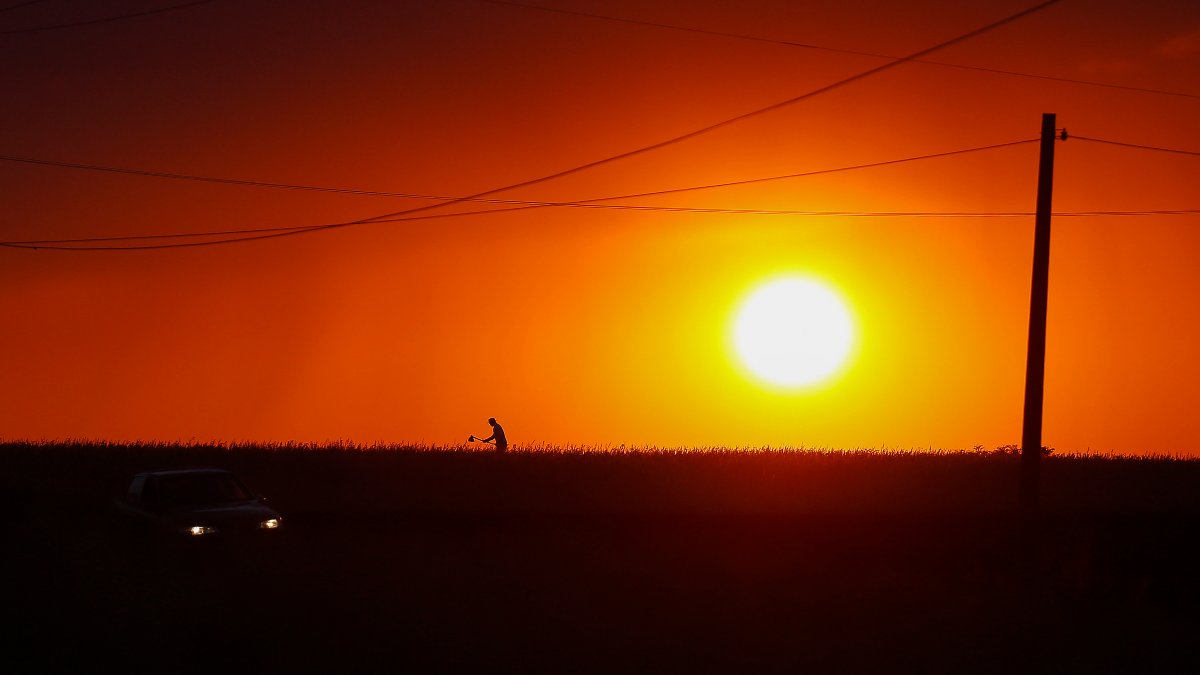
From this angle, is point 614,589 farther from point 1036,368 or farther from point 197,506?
point 1036,368

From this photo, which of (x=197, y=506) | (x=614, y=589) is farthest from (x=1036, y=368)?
(x=197, y=506)

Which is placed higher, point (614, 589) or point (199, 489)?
point (199, 489)

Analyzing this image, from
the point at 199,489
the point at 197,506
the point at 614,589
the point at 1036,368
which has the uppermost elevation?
the point at 1036,368

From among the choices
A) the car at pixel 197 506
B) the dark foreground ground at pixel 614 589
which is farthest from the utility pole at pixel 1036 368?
the car at pixel 197 506

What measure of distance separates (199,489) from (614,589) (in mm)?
10398

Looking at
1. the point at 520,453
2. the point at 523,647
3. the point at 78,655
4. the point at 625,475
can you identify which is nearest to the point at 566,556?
the point at 523,647

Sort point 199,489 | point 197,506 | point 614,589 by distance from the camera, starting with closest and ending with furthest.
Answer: point 614,589
point 197,506
point 199,489

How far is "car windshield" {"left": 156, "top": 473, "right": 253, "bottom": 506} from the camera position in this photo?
915 inches

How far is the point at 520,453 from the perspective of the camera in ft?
153

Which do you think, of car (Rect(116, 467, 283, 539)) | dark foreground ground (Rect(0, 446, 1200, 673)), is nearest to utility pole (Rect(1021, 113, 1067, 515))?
dark foreground ground (Rect(0, 446, 1200, 673))

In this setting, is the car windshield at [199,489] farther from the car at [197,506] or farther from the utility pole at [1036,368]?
the utility pole at [1036,368]

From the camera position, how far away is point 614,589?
56.2 feet

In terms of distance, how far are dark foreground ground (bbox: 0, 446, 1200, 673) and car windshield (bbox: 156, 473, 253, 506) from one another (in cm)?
113

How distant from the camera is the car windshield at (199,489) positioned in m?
23.2
